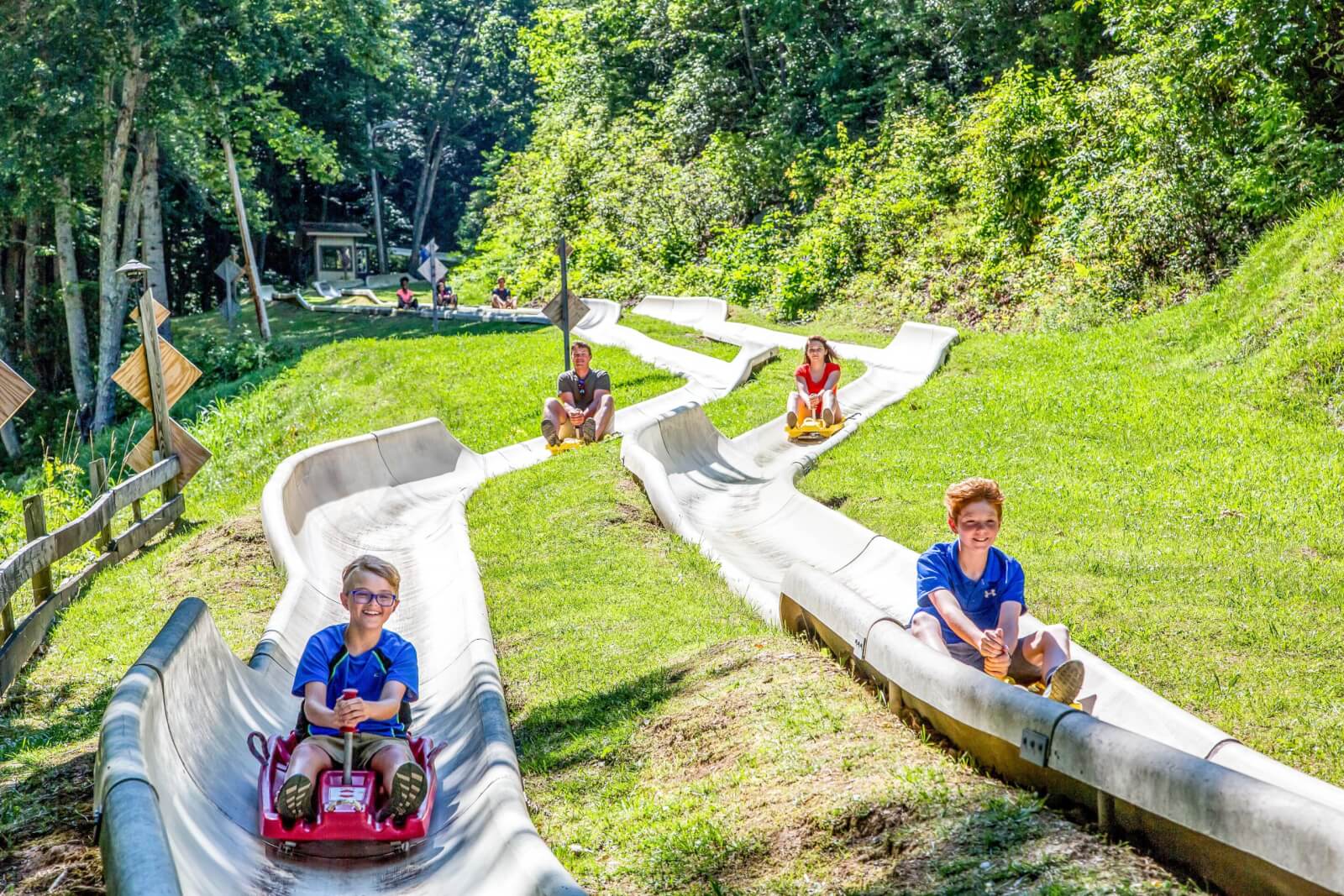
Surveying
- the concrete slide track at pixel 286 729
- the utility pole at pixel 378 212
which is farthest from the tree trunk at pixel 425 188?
the concrete slide track at pixel 286 729

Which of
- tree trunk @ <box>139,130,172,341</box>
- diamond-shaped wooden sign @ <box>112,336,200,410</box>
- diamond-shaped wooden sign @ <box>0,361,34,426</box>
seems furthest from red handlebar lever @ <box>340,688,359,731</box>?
tree trunk @ <box>139,130,172,341</box>

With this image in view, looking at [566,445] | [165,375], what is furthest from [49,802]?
[566,445]

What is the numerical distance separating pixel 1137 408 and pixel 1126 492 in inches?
146

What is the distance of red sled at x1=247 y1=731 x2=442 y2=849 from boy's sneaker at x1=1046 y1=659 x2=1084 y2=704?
2.89m

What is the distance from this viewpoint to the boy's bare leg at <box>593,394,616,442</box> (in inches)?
655

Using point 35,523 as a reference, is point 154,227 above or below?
above

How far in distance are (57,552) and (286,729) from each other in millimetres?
4077

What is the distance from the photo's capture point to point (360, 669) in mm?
6105

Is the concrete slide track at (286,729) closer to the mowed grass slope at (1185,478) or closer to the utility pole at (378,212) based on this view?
the mowed grass slope at (1185,478)

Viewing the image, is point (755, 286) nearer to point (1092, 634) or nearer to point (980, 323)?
point (980, 323)

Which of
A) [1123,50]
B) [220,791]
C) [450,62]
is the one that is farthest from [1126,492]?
[450,62]

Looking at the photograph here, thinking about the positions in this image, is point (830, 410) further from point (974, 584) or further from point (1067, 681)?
point (1067, 681)

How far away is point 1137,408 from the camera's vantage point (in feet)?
48.5

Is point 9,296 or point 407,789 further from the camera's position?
point 9,296
